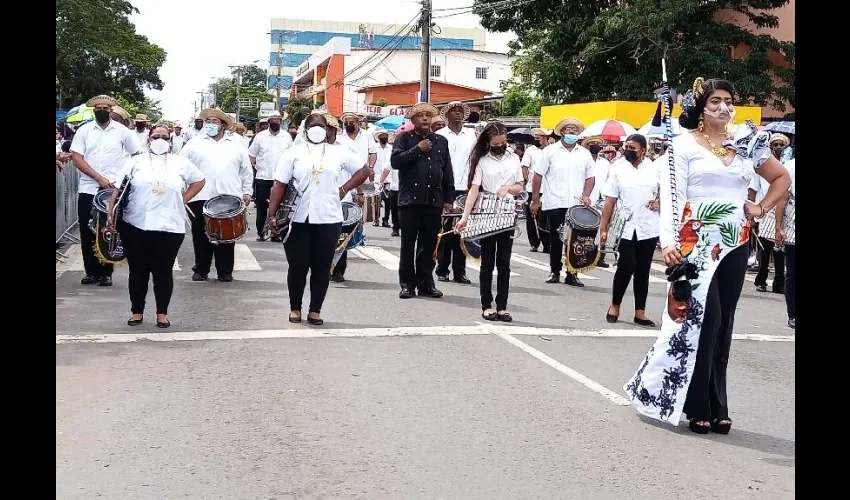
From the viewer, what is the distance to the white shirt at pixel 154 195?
9.33 m

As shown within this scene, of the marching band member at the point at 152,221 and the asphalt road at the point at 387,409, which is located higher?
the marching band member at the point at 152,221

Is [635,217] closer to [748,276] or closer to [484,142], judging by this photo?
[484,142]

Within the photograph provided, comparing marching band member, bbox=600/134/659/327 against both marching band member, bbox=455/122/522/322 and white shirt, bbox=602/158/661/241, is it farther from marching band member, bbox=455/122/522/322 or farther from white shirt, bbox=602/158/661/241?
marching band member, bbox=455/122/522/322

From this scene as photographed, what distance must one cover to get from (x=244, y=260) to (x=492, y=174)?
5697mm

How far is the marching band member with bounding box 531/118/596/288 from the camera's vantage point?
1359 centimetres

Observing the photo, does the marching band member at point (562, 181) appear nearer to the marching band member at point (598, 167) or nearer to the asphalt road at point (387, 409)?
the marching band member at point (598, 167)

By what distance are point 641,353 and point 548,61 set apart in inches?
925

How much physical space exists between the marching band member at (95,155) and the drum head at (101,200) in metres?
0.60

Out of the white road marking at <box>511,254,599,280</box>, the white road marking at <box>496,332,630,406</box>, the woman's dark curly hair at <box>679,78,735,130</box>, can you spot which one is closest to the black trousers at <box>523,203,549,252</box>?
the white road marking at <box>511,254,599,280</box>

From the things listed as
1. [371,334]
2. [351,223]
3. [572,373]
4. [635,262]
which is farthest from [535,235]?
[572,373]

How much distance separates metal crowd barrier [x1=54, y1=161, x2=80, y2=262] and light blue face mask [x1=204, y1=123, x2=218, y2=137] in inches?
115

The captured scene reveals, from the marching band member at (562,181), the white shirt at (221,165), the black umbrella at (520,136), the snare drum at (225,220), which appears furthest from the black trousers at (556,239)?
the black umbrella at (520,136)
